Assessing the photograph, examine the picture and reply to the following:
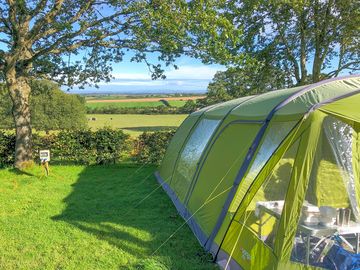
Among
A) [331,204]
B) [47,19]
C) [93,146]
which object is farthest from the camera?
[93,146]

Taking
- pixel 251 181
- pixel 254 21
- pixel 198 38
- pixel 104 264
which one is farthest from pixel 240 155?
pixel 254 21

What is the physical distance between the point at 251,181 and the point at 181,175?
339cm

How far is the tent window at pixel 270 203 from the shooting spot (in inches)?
165

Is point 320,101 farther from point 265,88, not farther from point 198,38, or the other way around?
point 265,88

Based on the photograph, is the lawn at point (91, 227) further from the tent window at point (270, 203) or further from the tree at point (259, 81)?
the tree at point (259, 81)

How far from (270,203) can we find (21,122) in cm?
929

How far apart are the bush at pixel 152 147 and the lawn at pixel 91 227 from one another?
2622mm

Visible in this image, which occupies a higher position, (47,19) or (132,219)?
(47,19)

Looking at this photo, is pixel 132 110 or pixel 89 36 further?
pixel 132 110

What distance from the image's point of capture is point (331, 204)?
4.22 metres

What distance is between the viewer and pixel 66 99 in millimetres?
44344

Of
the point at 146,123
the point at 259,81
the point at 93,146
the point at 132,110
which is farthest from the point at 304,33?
the point at 132,110

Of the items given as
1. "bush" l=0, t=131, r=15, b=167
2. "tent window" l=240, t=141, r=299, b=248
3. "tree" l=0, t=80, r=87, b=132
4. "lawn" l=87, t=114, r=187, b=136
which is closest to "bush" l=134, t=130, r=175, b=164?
"bush" l=0, t=131, r=15, b=167

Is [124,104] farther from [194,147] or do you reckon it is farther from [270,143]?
[270,143]
